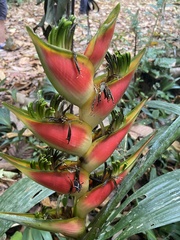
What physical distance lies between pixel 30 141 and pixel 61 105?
94 cm

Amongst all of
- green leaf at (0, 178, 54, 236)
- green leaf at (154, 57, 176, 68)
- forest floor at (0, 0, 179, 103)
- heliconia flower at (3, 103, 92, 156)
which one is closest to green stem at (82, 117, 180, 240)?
heliconia flower at (3, 103, 92, 156)

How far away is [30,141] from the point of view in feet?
5.00

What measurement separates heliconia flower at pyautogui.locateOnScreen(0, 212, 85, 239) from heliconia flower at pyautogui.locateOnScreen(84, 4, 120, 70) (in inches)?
11.1

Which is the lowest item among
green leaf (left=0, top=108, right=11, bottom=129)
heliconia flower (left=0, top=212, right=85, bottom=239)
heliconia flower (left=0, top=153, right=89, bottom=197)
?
green leaf (left=0, top=108, right=11, bottom=129)

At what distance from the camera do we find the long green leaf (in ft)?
2.12

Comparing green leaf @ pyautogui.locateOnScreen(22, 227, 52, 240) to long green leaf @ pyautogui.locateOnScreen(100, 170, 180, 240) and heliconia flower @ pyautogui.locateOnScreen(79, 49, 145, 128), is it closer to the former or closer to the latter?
long green leaf @ pyautogui.locateOnScreen(100, 170, 180, 240)

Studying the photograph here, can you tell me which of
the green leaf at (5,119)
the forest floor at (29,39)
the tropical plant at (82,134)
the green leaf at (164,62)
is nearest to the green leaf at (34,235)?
the tropical plant at (82,134)

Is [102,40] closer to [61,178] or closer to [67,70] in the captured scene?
[67,70]

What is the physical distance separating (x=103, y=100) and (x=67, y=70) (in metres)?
0.09

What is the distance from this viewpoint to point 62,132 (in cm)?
59

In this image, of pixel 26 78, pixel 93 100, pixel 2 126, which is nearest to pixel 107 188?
pixel 93 100

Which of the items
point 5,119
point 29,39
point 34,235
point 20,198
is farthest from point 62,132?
point 29,39

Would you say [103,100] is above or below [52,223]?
above

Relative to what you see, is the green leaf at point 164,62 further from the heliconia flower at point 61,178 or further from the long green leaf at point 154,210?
the heliconia flower at point 61,178
